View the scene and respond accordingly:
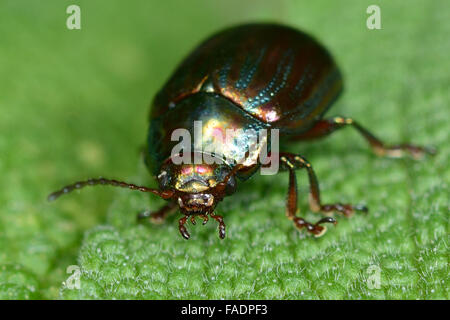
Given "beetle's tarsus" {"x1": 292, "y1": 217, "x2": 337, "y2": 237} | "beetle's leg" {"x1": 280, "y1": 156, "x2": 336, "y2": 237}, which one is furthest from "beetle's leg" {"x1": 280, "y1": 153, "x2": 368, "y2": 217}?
"beetle's tarsus" {"x1": 292, "y1": 217, "x2": 337, "y2": 237}

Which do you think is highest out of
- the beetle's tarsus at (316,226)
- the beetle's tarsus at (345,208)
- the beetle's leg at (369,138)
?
the beetle's leg at (369,138)

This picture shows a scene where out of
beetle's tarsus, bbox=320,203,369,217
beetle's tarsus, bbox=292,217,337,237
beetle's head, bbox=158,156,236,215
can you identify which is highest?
beetle's head, bbox=158,156,236,215

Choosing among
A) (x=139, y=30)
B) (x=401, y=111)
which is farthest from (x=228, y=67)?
(x=139, y=30)

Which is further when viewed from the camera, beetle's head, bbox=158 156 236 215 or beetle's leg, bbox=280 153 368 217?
beetle's leg, bbox=280 153 368 217

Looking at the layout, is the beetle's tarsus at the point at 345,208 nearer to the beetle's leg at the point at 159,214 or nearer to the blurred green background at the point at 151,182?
the blurred green background at the point at 151,182

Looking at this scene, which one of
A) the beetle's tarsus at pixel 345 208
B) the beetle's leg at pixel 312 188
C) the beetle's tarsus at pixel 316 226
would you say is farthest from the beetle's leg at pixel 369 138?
the beetle's tarsus at pixel 316 226

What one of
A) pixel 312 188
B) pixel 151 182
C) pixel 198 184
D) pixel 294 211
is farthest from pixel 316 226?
pixel 151 182

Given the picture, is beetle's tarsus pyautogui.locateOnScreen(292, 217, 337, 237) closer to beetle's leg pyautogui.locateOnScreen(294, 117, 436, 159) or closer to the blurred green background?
the blurred green background
